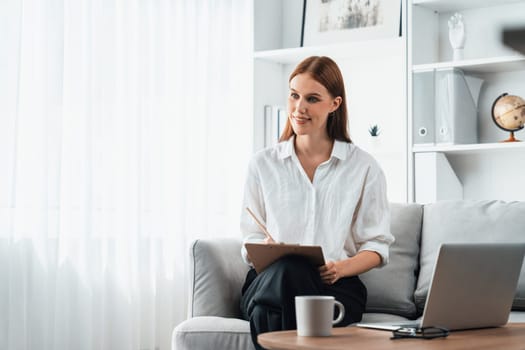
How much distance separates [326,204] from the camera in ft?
8.12

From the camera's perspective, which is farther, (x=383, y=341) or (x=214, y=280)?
(x=214, y=280)

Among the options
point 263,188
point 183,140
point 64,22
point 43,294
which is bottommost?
point 43,294

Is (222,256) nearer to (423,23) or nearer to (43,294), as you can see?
(43,294)

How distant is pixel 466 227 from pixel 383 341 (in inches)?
42.9

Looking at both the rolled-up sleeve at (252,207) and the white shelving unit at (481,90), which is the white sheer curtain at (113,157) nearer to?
the rolled-up sleeve at (252,207)

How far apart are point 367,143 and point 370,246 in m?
1.54

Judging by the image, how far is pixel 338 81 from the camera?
2.55 metres

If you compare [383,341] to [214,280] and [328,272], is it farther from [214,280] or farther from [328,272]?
[214,280]

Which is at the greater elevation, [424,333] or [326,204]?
[326,204]

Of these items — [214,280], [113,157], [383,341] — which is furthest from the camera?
[113,157]

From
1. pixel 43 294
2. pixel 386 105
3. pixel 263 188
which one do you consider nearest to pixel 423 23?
pixel 386 105

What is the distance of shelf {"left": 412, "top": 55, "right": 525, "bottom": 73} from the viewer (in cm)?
330

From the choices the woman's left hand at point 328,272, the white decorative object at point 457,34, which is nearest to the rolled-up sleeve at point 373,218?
the woman's left hand at point 328,272

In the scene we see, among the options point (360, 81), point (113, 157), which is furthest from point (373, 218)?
point (360, 81)
